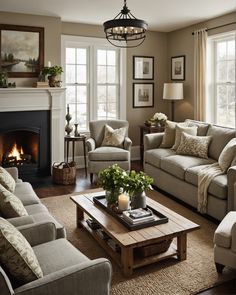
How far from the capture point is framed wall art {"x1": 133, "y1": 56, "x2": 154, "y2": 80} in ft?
21.9

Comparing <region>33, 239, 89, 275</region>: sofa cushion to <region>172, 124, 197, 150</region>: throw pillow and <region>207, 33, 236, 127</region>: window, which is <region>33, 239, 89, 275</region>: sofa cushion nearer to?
<region>172, 124, 197, 150</region>: throw pillow

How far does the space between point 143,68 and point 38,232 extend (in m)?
5.09

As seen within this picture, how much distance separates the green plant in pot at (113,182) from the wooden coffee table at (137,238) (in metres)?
0.15

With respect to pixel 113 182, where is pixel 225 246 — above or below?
below

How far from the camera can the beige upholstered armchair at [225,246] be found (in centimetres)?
251

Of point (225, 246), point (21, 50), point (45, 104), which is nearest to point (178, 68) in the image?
point (45, 104)

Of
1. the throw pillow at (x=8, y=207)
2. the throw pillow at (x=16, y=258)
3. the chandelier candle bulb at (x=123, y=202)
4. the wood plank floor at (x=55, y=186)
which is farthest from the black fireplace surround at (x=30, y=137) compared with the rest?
the throw pillow at (x=16, y=258)

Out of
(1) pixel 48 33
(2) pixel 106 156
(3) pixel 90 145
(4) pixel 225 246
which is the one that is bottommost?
Answer: (4) pixel 225 246

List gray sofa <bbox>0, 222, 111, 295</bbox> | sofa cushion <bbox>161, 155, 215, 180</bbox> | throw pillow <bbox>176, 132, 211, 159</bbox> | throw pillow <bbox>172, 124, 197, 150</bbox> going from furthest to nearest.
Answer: throw pillow <bbox>172, 124, 197, 150</bbox>
throw pillow <bbox>176, 132, 211, 159</bbox>
sofa cushion <bbox>161, 155, 215, 180</bbox>
gray sofa <bbox>0, 222, 111, 295</bbox>

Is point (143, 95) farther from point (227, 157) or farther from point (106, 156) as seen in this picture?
point (227, 157)

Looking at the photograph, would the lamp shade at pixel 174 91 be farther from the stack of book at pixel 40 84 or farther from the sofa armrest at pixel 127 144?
the stack of book at pixel 40 84

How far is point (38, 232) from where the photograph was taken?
226 centimetres

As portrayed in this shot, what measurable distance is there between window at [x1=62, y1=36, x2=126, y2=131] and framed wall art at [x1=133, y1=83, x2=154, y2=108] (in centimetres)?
28

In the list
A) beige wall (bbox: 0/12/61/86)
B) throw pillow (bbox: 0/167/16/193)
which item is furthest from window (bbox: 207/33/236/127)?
throw pillow (bbox: 0/167/16/193)
